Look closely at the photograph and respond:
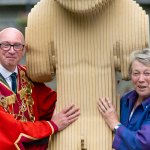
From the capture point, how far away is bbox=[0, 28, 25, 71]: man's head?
209 cm

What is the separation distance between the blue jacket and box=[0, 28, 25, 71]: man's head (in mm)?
481

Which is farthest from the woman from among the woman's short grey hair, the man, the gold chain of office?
the gold chain of office

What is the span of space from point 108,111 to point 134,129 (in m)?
0.14

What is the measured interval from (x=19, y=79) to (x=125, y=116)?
0.47 m

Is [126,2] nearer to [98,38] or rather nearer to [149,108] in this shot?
[98,38]

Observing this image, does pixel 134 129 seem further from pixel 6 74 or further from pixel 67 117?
pixel 6 74

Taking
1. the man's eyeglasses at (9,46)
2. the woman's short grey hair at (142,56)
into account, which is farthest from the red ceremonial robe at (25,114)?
the woman's short grey hair at (142,56)

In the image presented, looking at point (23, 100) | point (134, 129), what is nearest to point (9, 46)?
point (23, 100)

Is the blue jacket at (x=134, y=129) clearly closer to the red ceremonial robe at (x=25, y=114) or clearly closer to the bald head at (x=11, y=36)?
the red ceremonial robe at (x=25, y=114)

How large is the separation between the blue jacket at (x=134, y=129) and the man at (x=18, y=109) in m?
0.20

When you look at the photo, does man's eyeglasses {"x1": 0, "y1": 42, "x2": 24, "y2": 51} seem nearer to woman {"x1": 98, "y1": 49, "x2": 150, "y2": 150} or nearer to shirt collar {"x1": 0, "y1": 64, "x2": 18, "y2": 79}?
shirt collar {"x1": 0, "y1": 64, "x2": 18, "y2": 79}

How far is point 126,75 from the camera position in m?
2.08

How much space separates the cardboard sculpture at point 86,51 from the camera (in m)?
2.05

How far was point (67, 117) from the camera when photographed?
6.86 feet
